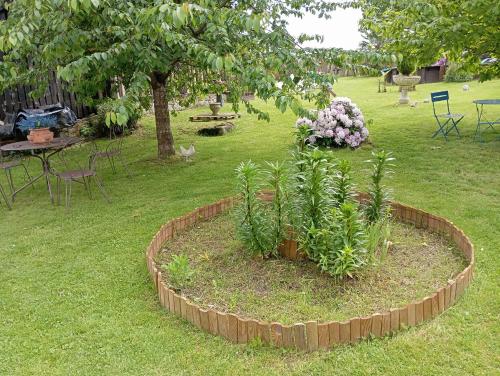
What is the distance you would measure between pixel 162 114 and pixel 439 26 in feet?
13.5

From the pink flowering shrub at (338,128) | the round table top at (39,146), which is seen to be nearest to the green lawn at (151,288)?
the pink flowering shrub at (338,128)

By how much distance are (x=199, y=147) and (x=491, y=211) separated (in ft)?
17.2

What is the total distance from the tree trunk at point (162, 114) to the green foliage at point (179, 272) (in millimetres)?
3886

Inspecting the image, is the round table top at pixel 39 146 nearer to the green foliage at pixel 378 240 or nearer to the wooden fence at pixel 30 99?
the wooden fence at pixel 30 99

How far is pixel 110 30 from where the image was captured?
428 centimetres

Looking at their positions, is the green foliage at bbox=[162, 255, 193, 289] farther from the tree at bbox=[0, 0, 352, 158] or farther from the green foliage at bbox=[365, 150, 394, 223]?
the green foliage at bbox=[365, 150, 394, 223]

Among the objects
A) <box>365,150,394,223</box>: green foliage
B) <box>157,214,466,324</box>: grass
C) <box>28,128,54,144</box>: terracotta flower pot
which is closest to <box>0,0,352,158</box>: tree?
<box>28,128,54,144</box>: terracotta flower pot

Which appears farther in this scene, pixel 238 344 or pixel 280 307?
pixel 280 307

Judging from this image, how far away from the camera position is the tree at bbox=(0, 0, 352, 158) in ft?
11.7

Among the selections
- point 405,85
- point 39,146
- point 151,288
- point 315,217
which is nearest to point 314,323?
point 315,217

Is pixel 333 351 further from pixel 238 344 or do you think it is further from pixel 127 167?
pixel 127 167

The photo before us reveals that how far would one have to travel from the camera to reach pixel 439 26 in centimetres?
611

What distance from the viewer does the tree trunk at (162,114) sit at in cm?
647

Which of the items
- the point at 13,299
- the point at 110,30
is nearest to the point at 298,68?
the point at 110,30
